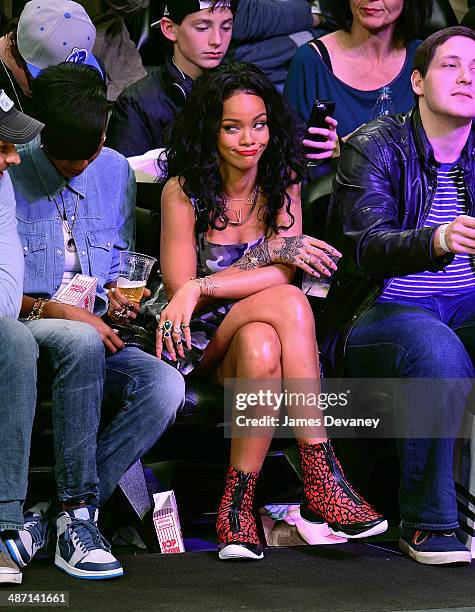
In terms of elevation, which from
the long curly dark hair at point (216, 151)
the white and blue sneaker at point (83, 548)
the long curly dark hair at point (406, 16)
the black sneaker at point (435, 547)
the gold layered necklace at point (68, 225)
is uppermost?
the long curly dark hair at point (406, 16)

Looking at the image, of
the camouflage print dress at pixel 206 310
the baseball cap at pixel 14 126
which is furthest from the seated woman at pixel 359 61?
the baseball cap at pixel 14 126

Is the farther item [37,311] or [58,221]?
[58,221]

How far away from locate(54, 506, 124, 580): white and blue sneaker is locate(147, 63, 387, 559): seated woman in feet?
1.05

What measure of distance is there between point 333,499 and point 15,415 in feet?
2.70

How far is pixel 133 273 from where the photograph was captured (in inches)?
123

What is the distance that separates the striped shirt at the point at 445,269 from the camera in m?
3.28

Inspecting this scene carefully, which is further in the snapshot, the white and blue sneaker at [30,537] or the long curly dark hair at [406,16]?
the long curly dark hair at [406,16]

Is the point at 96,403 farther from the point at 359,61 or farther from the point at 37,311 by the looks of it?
the point at 359,61

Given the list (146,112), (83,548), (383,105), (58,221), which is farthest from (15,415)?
(383,105)

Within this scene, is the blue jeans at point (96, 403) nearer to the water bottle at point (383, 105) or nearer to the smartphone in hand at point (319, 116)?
the smartphone in hand at point (319, 116)

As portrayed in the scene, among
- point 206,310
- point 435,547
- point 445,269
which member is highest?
point 445,269

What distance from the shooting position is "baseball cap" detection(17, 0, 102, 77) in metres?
3.45

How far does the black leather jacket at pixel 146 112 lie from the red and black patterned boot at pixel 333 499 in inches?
54.0

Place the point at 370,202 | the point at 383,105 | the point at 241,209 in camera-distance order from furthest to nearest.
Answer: the point at 383,105
the point at 241,209
the point at 370,202
